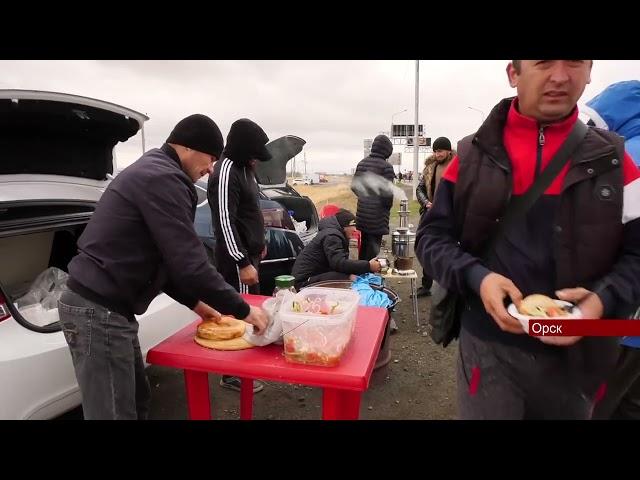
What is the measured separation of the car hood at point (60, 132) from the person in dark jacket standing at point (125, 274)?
988 millimetres

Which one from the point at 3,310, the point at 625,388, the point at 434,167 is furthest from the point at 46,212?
the point at 434,167

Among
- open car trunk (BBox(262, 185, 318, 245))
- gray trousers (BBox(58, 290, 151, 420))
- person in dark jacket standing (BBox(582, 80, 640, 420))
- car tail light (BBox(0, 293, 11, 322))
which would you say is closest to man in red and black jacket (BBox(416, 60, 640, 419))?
person in dark jacket standing (BBox(582, 80, 640, 420))

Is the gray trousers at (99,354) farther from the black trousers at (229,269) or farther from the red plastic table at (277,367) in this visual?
the black trousers at (229,269)

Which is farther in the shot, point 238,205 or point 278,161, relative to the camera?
point 278,161

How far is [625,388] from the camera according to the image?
179cm

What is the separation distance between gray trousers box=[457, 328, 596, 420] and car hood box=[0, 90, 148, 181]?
2.34m

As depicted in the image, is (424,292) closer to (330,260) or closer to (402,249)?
(402,249)

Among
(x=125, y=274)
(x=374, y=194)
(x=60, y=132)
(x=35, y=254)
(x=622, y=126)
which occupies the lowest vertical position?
(x=35, y=254)

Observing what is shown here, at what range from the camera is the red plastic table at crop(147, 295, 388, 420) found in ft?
4.86

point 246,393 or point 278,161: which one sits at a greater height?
point 278,161

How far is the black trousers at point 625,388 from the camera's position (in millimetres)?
1751

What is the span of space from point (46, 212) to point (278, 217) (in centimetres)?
244

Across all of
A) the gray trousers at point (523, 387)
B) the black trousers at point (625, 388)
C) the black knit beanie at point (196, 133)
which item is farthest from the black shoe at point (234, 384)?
the black trousers at point (625, 388)

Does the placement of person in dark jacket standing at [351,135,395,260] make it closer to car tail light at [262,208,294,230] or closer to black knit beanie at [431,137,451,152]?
black knit beanie at [431,137,451,152]
